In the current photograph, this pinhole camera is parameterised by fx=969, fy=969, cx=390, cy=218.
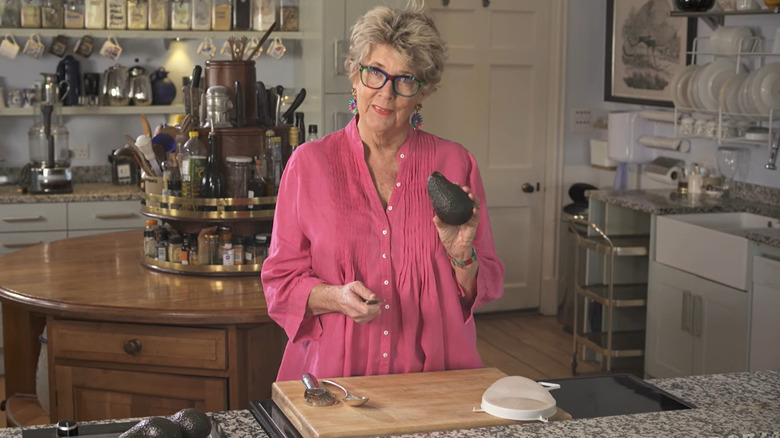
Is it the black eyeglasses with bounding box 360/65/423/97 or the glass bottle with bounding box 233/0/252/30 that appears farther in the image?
the glass bottle with bounding box 233/0/252/30

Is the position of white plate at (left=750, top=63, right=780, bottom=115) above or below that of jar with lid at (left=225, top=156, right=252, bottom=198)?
above

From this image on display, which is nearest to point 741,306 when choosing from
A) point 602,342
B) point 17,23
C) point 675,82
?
point 602,342

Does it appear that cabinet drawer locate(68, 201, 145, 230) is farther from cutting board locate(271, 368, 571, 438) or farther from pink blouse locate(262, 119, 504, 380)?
cutting board locate(271, 368, 571, 438)

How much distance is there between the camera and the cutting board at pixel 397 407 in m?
1.62

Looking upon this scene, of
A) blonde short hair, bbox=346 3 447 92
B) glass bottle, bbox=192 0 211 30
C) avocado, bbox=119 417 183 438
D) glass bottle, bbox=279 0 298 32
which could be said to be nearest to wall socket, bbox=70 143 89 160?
glass bottle, bbox=192 0 211 30

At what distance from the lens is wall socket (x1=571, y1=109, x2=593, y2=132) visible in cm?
618

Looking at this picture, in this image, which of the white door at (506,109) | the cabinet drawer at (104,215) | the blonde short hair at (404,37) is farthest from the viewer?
the white door at (506,109)

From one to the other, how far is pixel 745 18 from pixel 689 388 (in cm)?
330

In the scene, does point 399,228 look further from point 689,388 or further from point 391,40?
point 689,388

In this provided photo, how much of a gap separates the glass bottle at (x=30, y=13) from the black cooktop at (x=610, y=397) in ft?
14.1

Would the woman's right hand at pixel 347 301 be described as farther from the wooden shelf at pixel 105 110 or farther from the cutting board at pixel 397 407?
the wooden shelf at pixel 105 110

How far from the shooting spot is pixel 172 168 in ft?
10.9

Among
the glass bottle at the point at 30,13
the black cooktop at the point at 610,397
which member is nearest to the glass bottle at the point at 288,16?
the glass bottle at the point at 30,13

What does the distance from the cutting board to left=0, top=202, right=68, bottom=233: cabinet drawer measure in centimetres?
358
